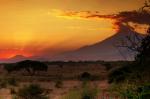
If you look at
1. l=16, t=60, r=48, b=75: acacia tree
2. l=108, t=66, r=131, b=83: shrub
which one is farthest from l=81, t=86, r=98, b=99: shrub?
l=16, t=60, r=48, b=75: acacia tree

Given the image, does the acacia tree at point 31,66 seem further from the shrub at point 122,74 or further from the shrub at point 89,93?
the shrub at point 89,93

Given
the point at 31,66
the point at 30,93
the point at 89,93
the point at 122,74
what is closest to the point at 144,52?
the point at 122,74

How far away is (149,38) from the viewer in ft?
63.1

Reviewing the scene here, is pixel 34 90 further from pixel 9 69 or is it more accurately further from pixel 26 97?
pixel 9 69

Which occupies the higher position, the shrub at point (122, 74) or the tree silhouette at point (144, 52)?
the tree silhouette at point (144, 52)

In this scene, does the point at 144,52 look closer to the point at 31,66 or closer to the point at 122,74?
the point at 122,74

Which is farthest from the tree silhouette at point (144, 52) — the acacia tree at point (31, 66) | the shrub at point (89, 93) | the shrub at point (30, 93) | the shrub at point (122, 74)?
the acacia tree at point (31, 66)

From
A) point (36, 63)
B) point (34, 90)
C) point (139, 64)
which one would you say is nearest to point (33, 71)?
point (36, 63)

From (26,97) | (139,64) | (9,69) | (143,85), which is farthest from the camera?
(9,69)

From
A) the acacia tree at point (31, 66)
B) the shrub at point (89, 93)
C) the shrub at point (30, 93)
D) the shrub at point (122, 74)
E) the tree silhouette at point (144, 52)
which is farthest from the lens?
the acacia tree at point (31, 66)

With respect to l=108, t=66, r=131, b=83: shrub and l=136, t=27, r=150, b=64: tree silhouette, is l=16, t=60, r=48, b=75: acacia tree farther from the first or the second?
l=136, t=27, r=150, b=64: tree silhouette

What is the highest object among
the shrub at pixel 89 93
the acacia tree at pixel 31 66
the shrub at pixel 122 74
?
the acacia tree at pixel 31 66

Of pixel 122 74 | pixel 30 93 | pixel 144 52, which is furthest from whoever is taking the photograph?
pixel 30 93

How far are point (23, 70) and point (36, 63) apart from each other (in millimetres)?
10706
